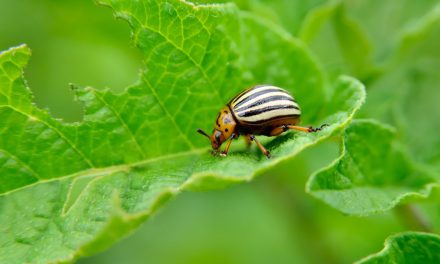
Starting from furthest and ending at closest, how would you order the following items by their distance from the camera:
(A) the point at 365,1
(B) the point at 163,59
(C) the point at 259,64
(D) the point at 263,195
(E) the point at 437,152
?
(D) the point at 263,195 < (A) the point at 365,1 < (E) the point at 437,152 < (C) the point at 259,64 < (B) the point at 163,59

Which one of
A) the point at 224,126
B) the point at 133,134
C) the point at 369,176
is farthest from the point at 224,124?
the point at 369,176

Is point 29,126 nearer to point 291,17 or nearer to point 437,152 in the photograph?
point 291,17

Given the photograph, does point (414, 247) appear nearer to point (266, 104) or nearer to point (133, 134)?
point (266, 104)

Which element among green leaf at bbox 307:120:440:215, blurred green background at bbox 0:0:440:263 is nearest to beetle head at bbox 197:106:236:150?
green leaf at bbox 307:120:440:215

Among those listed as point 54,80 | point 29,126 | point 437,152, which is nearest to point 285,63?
point 437,152

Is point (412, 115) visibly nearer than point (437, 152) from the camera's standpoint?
No

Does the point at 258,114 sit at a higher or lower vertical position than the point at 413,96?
lower

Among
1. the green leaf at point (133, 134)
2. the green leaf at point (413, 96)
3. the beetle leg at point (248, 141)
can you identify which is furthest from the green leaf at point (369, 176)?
the beetle leg at point (248, 141)
